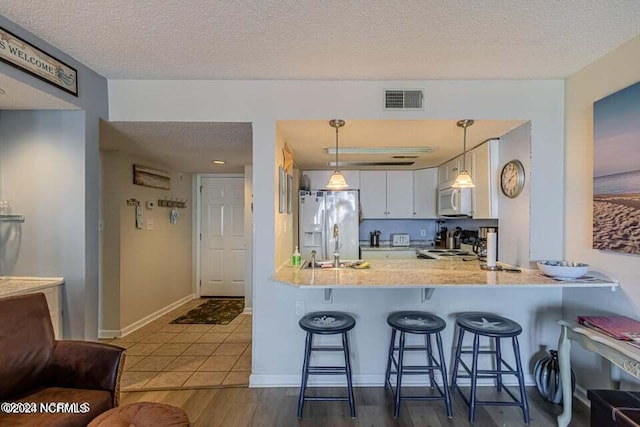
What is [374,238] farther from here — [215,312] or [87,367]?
[87,367]

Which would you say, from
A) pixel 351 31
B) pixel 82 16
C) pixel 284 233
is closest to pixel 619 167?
pixel 351 31

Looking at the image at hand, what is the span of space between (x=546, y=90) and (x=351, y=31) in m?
1.73

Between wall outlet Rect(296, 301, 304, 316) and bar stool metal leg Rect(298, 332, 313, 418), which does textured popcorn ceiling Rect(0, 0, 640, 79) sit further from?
bar stool metal leg Rect(298, 332, 313, 418)

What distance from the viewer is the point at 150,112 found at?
2574 mm

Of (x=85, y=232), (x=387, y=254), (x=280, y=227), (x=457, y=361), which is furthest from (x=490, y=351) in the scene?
(x=85, y=232)

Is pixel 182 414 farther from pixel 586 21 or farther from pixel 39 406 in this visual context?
pixel 586 21

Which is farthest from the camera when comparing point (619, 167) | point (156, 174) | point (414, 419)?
point (156, 174)

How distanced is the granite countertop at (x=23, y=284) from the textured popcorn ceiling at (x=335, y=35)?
5.14ft

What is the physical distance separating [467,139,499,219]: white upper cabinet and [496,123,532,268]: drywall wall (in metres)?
0.05

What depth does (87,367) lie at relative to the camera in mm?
1762

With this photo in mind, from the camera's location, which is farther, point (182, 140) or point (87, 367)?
point (182, 140)

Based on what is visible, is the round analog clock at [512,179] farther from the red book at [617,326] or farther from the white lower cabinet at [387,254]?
the white lower cabinet at [387,254]

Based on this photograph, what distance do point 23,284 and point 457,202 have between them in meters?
3.91

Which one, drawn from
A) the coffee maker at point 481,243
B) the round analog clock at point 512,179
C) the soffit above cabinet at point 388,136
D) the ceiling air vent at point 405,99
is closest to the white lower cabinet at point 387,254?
the coffee maker at point 481,243
